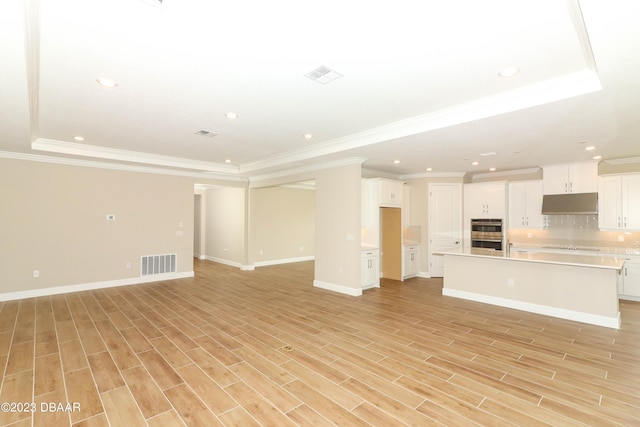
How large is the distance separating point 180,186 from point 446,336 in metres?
6.88

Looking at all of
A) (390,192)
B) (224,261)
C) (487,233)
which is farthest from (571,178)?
(224,261)

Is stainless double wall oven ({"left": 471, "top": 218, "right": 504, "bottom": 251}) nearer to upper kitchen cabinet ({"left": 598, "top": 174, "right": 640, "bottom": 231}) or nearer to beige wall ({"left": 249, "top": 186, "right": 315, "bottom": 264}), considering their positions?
upper kitchen cabinet ({"left": 598, "top": 174, "right": 640, "bottom": 231})

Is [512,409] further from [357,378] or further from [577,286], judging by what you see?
[577,286]

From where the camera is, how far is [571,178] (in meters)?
6.43

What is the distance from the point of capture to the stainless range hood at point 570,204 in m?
6.18

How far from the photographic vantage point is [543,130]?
4.06 metres

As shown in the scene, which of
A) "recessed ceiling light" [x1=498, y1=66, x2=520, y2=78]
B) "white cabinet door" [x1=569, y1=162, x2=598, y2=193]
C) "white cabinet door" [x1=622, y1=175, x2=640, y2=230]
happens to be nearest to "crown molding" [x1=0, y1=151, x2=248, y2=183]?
"recessed ceiling light" [x1=498, y1=66, x2=520, y2=78]

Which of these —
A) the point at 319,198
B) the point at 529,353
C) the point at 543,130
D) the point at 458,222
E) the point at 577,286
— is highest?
the point at 543,130

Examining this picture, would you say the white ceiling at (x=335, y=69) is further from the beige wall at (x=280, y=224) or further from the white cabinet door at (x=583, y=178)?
the beige wall at (x=280, y=224)

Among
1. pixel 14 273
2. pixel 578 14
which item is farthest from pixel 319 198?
pixel 14 273

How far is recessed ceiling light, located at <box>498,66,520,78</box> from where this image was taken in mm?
2746

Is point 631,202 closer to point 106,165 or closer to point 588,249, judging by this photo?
point 588,249

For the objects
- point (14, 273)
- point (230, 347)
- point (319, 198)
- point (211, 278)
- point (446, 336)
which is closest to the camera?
point (230, 347)

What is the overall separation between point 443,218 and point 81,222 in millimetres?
8433
